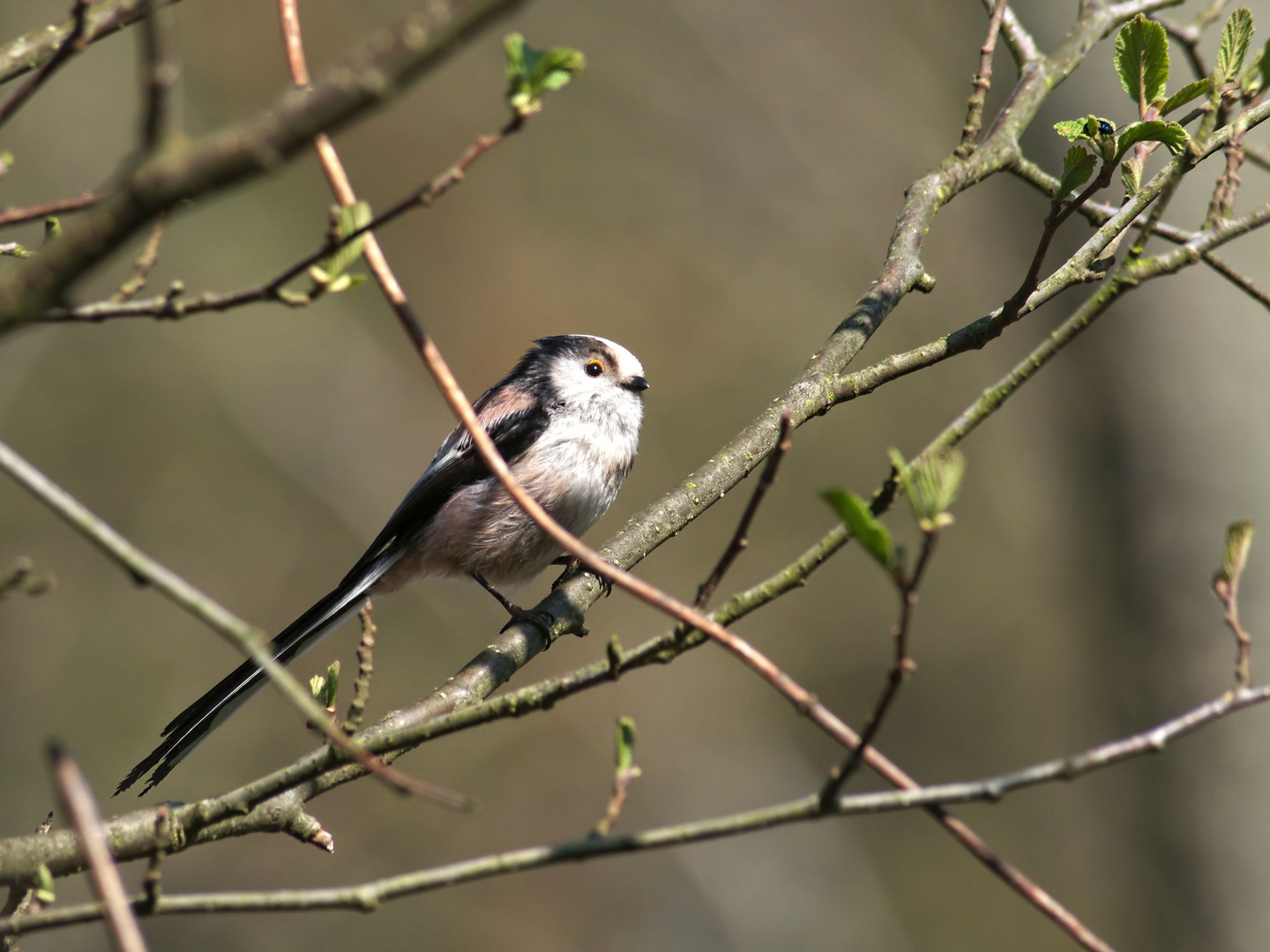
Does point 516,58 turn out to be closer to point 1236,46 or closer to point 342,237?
point 342,237

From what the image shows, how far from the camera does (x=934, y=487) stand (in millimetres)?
1195

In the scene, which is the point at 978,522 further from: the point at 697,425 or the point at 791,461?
the point at 697,425

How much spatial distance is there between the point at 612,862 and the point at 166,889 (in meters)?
2.75

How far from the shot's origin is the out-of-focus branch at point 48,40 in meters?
1.82

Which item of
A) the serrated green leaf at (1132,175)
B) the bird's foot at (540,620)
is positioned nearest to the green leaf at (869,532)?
the serrated green leaf at (1132,175)

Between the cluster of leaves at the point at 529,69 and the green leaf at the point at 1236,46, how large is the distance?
1260 millimetres

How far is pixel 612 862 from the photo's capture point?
6.89m

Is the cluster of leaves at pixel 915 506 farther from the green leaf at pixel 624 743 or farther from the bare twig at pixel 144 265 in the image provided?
the bare twig at pixel 144 265

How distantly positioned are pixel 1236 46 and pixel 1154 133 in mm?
190

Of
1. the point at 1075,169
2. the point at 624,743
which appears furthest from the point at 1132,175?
the point at 624,743

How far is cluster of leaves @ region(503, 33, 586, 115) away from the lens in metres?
1.38

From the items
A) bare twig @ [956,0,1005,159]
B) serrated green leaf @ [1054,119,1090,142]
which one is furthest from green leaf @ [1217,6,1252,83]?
bare twig @ [956,0,1005,159]

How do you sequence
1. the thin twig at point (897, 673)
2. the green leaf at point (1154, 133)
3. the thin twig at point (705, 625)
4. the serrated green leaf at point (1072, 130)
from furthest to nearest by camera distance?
the serrated green leaf at point (1072, 130) < the green leaf at point (1154, 133) < the thin twig at point (705, 625) < the thin twig at point (897, 673)

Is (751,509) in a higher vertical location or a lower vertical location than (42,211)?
lower
